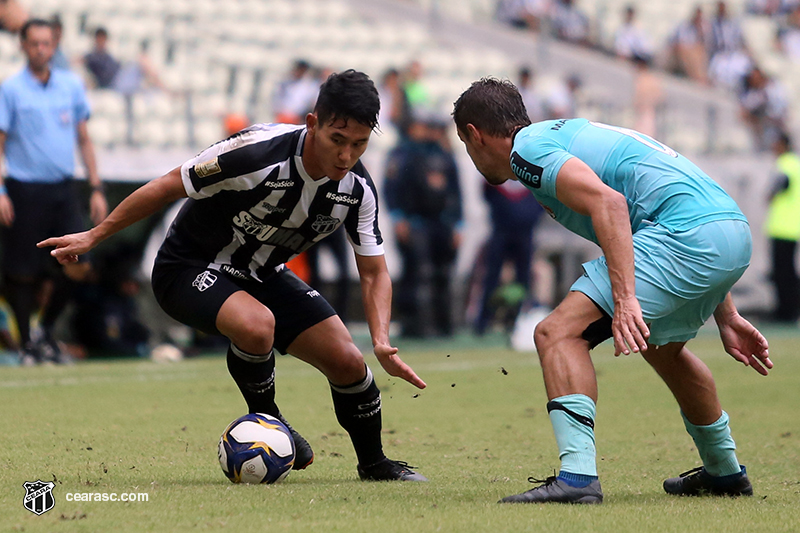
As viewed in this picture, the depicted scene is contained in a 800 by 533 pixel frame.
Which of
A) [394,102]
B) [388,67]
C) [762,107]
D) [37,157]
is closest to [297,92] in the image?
[394,102]

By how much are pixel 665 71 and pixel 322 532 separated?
1852 cm

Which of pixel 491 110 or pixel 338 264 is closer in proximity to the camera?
pixel 491 110

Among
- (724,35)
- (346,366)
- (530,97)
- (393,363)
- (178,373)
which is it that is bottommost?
(178,373)

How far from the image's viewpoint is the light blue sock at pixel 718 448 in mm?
4754

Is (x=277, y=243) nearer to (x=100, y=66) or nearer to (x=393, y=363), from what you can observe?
(x=393, y=363)

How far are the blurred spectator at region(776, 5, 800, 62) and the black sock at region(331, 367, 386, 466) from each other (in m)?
20.2

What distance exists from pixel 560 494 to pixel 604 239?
0.96 m

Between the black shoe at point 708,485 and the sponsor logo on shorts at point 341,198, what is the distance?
1.81 meters

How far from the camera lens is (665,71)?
21.0m

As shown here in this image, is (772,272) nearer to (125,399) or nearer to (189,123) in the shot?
(189,123)

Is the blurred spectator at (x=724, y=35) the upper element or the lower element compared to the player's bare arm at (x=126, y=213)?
upper

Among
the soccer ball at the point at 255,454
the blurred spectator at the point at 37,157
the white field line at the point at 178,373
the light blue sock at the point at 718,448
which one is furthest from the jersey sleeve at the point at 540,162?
the blurred spectator at the point at 37,157

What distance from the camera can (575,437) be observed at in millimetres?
4223

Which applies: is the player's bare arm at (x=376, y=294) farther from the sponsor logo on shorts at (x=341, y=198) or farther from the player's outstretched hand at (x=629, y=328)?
the player's outstretched hand at (x=629, y=328)
